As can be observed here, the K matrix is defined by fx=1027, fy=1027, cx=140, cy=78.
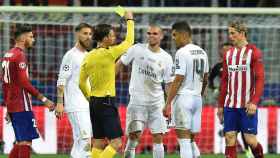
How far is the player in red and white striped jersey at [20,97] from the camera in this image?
41.3ft

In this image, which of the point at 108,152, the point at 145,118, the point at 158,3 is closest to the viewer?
the point at 108,152

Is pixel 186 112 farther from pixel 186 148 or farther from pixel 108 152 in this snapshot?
pixel 108 152

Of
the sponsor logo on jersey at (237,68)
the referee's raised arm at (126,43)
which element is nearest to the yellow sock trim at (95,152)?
the referee's raised arm at (126,43)

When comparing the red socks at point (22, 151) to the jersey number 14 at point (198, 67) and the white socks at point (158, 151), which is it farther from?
the jersey number 14 at point (198, 67)

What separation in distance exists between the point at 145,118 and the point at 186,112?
0.98m

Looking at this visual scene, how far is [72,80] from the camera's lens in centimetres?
1390

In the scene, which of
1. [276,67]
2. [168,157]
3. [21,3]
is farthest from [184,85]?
[21,3]

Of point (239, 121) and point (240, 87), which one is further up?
point (240, 87)

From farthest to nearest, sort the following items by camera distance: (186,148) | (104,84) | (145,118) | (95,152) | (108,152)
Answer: (145,118) < (186,148) < (95,152) < (104,84) < (108,152)

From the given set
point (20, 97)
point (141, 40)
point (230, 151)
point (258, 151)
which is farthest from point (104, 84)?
point (141, 40)

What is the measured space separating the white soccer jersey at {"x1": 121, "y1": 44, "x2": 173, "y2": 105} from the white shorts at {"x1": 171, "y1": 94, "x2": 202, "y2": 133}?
2.32 feet

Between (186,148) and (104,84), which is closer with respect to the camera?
(104,84)

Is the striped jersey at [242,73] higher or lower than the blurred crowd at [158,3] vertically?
lower

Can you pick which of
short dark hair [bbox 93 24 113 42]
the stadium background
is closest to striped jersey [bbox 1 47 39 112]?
short dark hair [bbox 93 24 113 42]
